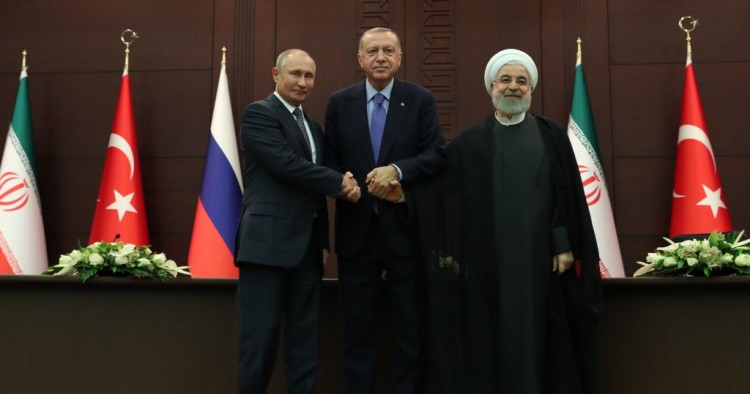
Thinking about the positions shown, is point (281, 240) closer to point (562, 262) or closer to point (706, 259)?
point (562, 262)

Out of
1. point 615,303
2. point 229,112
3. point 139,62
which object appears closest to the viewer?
point 615,303

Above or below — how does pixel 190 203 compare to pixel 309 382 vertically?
above

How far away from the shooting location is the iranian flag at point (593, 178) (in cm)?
500

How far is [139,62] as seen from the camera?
578cm

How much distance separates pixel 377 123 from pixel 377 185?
0.33 meters

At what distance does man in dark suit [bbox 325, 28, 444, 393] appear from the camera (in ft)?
10.5

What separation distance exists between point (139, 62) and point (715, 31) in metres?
3.91

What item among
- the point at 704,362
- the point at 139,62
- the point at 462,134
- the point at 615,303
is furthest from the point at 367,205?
the point at 139,62

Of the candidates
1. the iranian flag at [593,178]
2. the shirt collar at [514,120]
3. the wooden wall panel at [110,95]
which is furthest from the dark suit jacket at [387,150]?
the wooden wall panel at [110,95]

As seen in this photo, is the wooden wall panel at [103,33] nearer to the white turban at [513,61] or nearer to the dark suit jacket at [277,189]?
the dark suit jacket at [277,189]

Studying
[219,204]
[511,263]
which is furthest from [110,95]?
[511,263]

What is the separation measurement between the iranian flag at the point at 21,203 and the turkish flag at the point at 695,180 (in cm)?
400

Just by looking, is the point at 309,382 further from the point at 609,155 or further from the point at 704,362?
the point at 609,155

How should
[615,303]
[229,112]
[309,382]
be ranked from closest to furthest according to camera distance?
[309,382] → [615,303] → [229,112]
